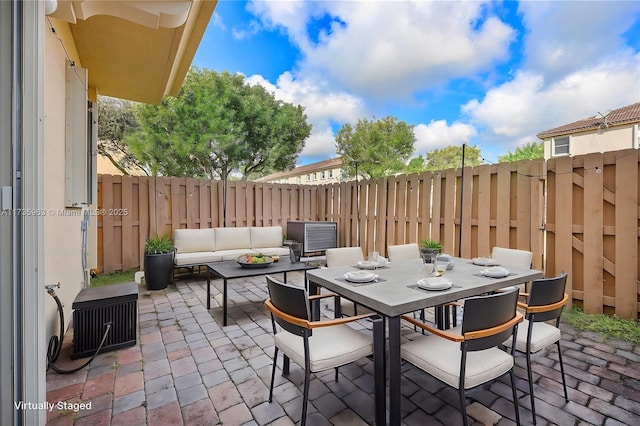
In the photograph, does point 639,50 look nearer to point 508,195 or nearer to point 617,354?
point 508,195

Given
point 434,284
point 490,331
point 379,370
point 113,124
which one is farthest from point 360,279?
point 113,124

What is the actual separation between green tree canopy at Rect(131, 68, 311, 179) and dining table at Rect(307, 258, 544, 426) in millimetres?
8481

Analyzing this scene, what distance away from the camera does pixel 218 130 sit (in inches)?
382

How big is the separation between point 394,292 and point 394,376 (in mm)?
501

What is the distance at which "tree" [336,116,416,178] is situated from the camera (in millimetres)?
14148

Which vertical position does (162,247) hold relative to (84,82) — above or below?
below

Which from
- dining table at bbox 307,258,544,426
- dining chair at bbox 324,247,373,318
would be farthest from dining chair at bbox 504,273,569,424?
dining chair at bbox 324,247,373,318

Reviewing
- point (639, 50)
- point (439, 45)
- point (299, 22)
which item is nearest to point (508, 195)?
point (439, 45)

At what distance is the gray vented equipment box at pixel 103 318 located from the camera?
232 cm

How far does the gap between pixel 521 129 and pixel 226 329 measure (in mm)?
18039

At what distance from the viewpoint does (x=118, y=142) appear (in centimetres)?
1162

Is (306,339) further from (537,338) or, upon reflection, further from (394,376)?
(537,338)

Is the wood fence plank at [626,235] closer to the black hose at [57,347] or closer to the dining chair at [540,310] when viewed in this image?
the dining chair at [540,310]

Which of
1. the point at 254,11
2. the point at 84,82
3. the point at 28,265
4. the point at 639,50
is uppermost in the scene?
the point at 254,11
